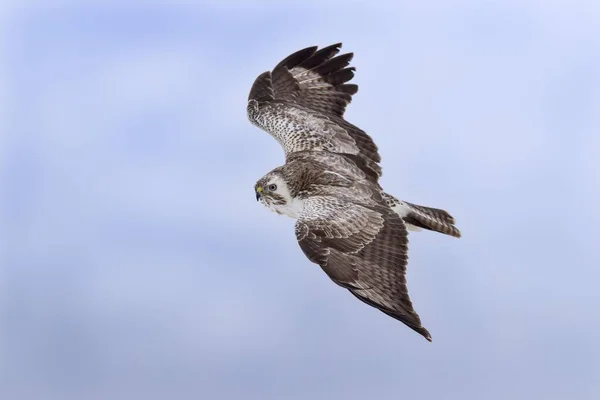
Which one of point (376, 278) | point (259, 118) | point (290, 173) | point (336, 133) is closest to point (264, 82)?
point (259, 118)

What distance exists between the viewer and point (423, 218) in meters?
18.8

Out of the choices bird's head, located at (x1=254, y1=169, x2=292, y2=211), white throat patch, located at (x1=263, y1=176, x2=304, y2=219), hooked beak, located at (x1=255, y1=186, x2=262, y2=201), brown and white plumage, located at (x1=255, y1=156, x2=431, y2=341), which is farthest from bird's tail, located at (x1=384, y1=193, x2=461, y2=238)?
hooked beak, located at (x1=255, y1=186, x2=262, y2=201)

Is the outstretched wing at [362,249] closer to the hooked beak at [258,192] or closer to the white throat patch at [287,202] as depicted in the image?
the white throat patch at [287,202]

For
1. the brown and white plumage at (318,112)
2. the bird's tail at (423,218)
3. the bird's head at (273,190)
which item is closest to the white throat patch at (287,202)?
the bird's head at (273,190)

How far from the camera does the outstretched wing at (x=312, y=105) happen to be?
65.9 feet

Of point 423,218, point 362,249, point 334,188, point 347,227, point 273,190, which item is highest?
point 423,218

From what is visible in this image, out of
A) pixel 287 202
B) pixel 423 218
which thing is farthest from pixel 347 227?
pixel 423 218

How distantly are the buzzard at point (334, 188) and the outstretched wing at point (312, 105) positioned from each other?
2cm

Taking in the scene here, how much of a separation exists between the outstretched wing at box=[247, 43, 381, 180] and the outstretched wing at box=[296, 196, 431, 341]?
92.9 inches

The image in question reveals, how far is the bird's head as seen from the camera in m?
18.4

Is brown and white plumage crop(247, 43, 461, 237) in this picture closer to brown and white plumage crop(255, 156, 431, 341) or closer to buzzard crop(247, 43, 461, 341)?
buzzard crop(247, 43, 461, 341)

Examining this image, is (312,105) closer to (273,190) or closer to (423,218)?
(273,190)

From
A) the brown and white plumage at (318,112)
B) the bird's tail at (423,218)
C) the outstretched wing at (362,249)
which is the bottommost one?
the outstretched wing at (362,249)

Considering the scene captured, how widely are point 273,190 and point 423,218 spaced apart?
120 inches
